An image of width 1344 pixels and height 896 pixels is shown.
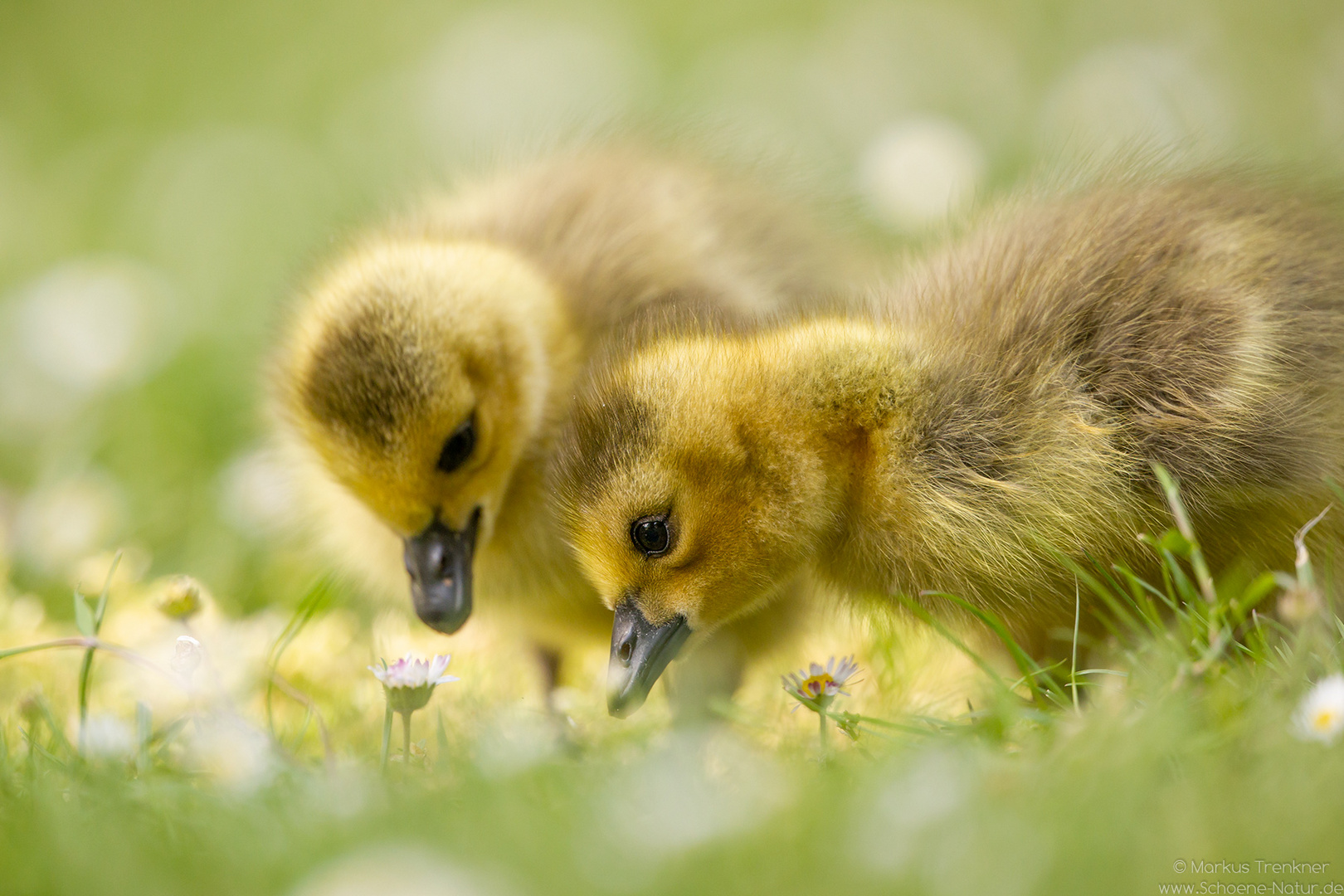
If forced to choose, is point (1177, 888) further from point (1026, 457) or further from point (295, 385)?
point (295, 385)

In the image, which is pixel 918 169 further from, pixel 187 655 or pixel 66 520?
pixel 187 655

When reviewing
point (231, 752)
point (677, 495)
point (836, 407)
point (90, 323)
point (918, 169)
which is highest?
point (836, 407)

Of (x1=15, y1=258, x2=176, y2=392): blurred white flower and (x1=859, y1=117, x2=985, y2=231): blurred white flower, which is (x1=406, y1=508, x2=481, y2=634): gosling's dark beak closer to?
(x1=15, y1=258, x2=176, y2=392): blurred white flower

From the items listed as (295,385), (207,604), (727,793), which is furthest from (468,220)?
(727,793)

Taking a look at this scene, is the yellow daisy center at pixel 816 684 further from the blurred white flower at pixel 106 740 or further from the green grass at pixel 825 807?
the blurred white flower at pixel 106 740

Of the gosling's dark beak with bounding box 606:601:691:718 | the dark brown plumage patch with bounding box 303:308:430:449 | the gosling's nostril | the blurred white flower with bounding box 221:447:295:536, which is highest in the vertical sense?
the dark brown plumage patch with bounding box 303:308:430:449

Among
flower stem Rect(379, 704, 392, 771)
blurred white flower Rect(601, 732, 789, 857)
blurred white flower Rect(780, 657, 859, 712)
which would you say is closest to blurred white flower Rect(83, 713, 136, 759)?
flower stem Rect(379, 704, 392, 771)

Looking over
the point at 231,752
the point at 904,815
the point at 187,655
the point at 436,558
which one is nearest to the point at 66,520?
the point at 436,558
